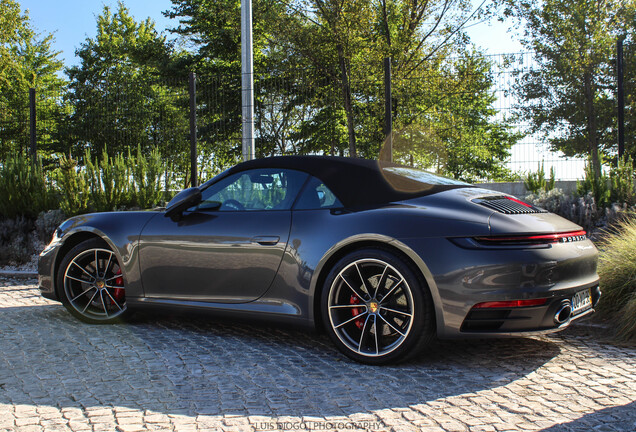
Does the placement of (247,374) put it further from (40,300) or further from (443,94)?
(443,94)

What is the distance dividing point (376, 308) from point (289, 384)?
0.75 meters

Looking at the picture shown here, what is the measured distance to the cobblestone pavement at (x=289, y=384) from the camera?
303cm

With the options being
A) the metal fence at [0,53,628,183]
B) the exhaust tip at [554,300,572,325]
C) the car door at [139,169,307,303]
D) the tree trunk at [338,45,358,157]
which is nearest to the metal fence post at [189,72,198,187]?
the metal fence at [0,53,628,183]

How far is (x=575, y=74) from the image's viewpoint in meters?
16.7

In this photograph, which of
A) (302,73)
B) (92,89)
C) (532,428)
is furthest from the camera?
(92,89)

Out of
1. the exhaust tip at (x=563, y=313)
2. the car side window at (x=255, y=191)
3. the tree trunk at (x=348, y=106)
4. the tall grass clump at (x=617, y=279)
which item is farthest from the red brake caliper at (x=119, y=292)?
the tree trunk at (x=348, y=106)

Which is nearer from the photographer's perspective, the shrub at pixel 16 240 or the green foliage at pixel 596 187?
the green foliage at pixel 596 187

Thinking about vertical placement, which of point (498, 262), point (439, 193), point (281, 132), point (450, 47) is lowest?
→ point (498, 262)

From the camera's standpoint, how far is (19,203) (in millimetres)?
10508

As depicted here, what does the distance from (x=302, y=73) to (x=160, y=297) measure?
9.47 metres

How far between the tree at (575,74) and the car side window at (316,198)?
6530 mm

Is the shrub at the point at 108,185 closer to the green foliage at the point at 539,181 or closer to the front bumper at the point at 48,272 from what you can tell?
the front bumper at the point at 48,272

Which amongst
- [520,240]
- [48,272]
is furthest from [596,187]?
[48,272]

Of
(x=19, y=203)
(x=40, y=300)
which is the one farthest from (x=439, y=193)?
(x=19, y=203)
